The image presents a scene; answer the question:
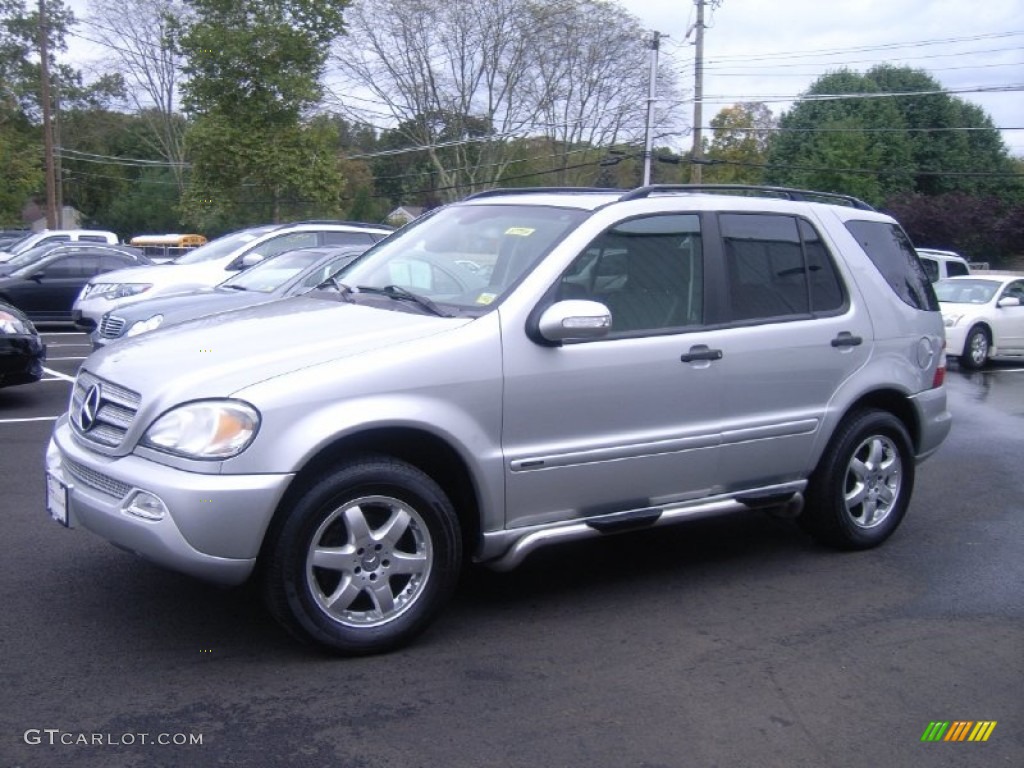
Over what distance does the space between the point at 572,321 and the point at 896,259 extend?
105 inches

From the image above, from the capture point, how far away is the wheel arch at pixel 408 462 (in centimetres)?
442

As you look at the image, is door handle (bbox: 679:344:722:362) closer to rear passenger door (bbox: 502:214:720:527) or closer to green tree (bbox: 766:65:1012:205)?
rear passenger door (bbox: 502:214:720:527)

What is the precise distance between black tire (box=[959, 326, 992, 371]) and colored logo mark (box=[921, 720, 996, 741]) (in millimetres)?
Result: 14510

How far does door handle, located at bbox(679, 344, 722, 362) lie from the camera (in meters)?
5.39

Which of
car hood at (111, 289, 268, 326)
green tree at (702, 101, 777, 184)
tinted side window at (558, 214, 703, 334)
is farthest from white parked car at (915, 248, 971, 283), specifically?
green tree at (702, 101, 777, 184)

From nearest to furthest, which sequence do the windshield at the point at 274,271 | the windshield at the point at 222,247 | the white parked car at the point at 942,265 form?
1. the windshield at the point at 274,271
2. the windshield at the point at 222,247
3. the white parked car at the point at 942,265

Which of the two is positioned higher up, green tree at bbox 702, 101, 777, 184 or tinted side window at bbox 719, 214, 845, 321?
green tree at bbox 702, 101, 777, 184

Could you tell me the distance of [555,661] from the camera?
4723 mm

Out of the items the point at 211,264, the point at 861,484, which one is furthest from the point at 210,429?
the point at 211,264

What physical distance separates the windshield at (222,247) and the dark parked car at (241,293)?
9.75ft

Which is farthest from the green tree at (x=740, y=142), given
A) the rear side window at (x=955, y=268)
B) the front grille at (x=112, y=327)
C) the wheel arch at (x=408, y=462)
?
the wheel arch at (x=408, y=462)

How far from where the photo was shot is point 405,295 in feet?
17.6

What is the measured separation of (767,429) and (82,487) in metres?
3.15

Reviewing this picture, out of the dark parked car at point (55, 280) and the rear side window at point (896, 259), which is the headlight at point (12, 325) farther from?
the dark parked car at point (55, 280)
